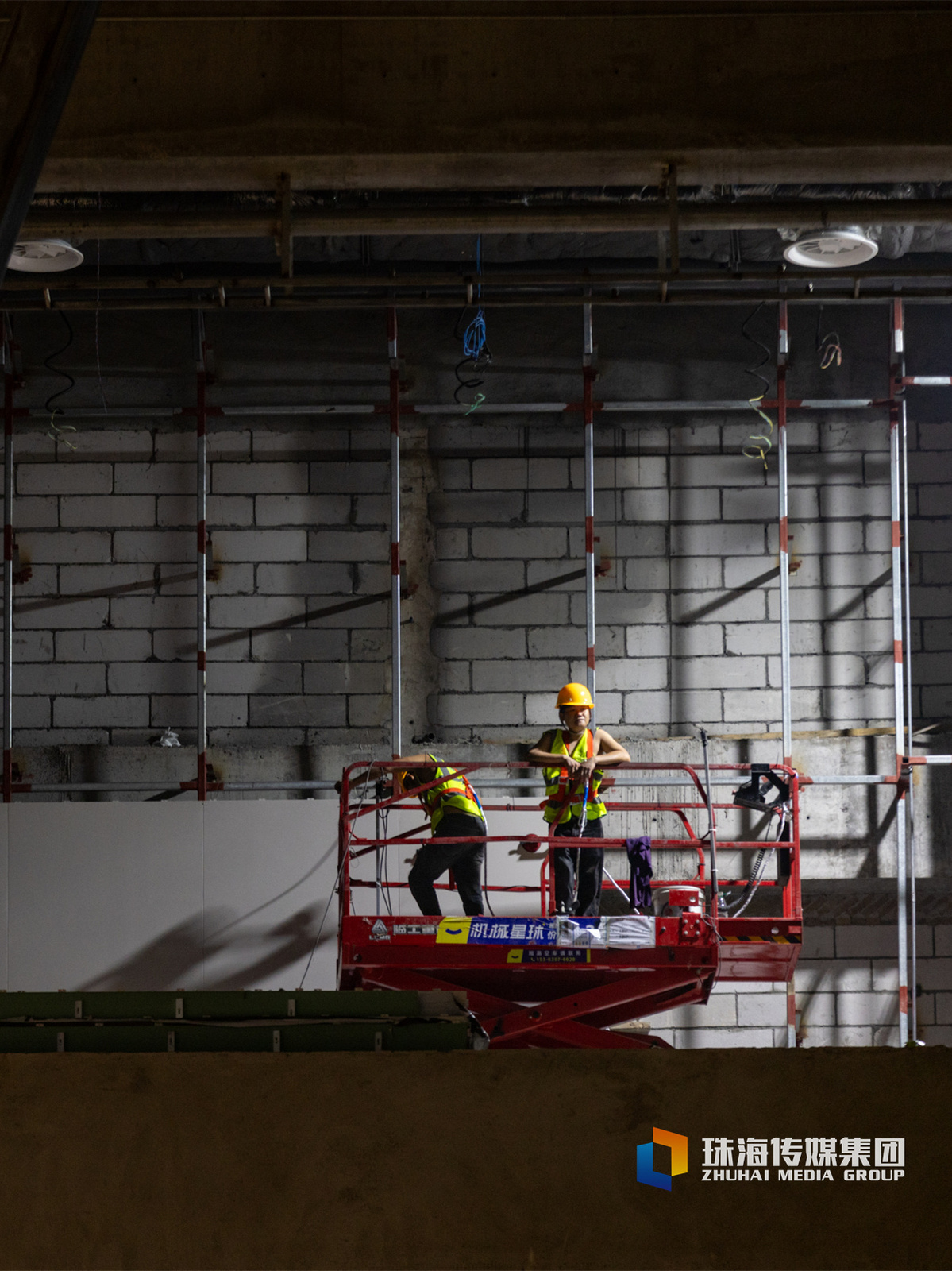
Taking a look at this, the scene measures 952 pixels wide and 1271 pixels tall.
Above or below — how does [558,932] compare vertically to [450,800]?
below

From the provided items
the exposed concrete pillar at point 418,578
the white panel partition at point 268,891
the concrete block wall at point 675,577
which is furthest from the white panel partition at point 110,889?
the concrete block wall at point 675,577

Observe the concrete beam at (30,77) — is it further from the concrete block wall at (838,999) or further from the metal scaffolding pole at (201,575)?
the concrete block wall at (838,999)

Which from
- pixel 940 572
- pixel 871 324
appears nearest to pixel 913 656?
pixel 940 572

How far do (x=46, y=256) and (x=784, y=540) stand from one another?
15.6 feet

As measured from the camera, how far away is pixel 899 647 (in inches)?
301

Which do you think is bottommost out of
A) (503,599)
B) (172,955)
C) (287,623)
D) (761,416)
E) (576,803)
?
(172,955)

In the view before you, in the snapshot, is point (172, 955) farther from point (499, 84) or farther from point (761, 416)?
point (499, 84)

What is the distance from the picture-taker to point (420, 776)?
6906 mm

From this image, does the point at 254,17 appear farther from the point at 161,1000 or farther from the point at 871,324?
the point at 871,324

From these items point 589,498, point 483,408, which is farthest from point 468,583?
point 483,408

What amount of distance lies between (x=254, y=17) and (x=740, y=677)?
16.7 ft

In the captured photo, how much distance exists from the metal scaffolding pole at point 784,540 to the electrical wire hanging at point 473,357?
1978 millimetres

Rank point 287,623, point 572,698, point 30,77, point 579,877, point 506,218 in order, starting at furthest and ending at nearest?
point 287,623 → point 572,698 → point 579,877 → point 506,218 → point 30,77

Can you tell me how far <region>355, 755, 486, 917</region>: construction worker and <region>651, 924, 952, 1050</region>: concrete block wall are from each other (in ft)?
6.84
